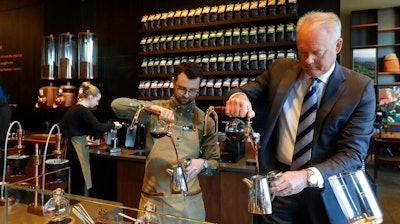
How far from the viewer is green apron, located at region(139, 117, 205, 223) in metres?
1.63

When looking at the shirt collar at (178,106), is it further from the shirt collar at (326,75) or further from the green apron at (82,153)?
the green apron at (82,153)

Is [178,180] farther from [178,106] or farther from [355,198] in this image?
[355,198]

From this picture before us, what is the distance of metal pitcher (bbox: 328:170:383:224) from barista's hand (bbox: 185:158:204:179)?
73 cm

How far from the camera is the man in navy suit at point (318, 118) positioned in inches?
46.6

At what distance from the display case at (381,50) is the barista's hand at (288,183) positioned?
5.96 m

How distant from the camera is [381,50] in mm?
6453

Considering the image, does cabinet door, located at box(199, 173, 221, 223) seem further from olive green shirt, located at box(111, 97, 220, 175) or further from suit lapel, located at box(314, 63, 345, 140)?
suit lapel, located at box(314, 63, 345, 140)

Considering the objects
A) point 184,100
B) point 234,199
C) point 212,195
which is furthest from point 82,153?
point 184,100

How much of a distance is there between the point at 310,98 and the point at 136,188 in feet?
7.66

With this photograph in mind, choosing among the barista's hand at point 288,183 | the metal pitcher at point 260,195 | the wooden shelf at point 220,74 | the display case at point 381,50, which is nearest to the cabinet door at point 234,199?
the wooden shelf at point 220,74

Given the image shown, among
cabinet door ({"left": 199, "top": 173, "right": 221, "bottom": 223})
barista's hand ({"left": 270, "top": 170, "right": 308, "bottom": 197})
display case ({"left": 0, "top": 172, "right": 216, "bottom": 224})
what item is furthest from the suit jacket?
cabinet door ({"left": 199, "top": 173, "right": 221, "bottom": 223})

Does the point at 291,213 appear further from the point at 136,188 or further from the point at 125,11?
the point at 125,11

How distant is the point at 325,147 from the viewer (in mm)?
1272

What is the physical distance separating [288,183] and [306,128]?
368 millimetres
